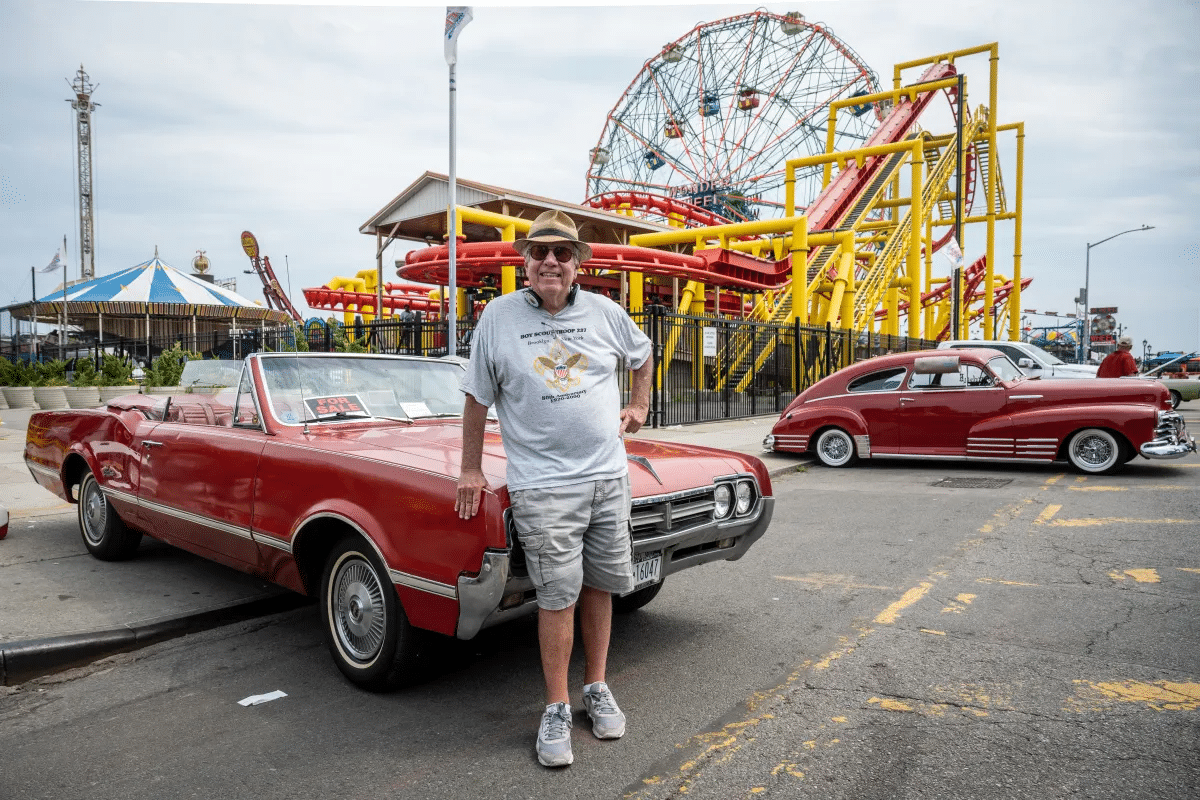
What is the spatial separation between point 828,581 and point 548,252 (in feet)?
10.6

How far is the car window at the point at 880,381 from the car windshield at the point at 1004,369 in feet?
3.44

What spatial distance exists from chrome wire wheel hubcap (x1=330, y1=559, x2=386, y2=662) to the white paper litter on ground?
0.32 m

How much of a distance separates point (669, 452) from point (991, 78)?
120ft

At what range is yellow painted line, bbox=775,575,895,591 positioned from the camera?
517cm

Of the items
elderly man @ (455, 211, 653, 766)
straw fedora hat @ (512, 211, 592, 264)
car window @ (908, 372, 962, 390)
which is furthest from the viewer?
car window @ (908, 372, 962, 390)

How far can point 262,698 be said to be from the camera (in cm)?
351

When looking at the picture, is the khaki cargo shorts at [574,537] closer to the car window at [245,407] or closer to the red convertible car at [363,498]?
the red convertible car at [363,498]

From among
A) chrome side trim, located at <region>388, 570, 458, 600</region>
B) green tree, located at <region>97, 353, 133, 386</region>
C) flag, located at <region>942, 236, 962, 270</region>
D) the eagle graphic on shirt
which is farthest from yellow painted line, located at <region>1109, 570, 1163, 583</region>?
green tree, located at <region>97, 353, 133, 386</region>

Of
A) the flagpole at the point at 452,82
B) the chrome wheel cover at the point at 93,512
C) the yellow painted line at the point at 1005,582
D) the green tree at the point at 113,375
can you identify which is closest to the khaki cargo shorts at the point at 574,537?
the yellow painted line at the point at 1005,582

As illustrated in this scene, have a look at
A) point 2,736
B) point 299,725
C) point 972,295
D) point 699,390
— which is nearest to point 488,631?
point 299,725

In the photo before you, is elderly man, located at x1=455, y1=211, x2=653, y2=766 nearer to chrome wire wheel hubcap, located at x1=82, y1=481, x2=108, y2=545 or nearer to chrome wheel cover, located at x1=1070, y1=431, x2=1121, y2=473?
chrome wire wheel hubcap, located at x1=82, y1=481, x2=108, y2=545

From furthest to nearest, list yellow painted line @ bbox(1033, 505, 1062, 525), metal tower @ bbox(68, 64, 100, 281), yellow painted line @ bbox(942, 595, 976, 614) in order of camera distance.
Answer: metal tower @ bbox(68, 64, 100, 281)
yellow painted line @ bbox(1033, 505, 1062, 525)
yellow painted line @ bbox(942, 595, 976, 614)

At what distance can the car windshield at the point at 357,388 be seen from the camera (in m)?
4.39

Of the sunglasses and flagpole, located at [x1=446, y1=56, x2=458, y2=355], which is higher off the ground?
flagpole, located at [x1=446, y1=56, x2=458, y2=355]
